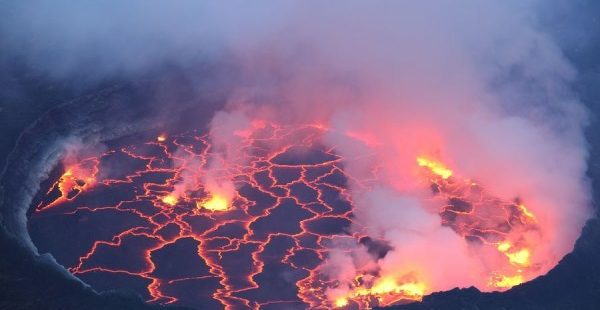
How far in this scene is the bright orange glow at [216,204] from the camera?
21844 millimetres

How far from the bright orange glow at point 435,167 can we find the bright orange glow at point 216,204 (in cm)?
981

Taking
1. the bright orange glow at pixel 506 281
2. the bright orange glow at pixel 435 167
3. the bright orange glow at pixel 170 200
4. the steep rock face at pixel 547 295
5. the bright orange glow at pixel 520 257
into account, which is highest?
the bright orange glow at pixel 435 167

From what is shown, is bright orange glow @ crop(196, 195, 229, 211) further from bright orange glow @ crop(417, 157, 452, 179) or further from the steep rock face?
bright orange glow @ crop(417, 157, 452, 179)

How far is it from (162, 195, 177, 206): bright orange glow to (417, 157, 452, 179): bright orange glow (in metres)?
11.5

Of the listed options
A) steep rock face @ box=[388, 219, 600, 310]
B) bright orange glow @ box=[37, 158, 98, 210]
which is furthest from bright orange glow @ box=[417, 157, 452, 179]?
bright orange glow @ box=[37, 158, 98, 210]

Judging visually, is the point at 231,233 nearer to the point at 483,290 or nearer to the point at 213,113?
the point at 483,290

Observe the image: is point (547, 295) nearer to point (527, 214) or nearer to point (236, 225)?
point (527, 214)

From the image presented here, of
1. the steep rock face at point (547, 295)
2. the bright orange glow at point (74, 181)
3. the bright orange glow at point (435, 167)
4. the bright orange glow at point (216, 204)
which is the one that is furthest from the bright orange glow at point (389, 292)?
the bright orange glow at point (74, 181)

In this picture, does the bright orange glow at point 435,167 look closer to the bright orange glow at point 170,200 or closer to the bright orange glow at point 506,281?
the bright orange glow at point 506,281

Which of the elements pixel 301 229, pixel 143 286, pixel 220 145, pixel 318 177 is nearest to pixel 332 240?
pixel 301 229

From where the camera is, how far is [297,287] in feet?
57.4

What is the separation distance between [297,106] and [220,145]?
7.24 m

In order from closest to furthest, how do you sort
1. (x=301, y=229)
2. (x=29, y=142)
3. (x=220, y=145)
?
(x=301, y=229) < (x=29, y=142) < (x=220, y=145)

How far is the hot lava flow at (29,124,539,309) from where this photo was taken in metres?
17.5
